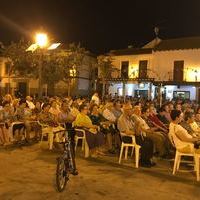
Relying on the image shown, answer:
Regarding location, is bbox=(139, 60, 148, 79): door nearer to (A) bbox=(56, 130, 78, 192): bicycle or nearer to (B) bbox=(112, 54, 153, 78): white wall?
(B) bbox=(112, 54, 153, 78): white wall

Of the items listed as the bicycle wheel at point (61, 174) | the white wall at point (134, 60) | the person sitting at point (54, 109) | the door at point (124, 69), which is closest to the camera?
the bicycle wheel at point (61, 174)

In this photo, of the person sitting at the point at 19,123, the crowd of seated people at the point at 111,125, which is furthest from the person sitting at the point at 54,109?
the person sitting at the point at 19,123

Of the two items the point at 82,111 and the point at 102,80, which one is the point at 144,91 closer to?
the point at 102,80

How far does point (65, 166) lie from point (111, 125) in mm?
4037

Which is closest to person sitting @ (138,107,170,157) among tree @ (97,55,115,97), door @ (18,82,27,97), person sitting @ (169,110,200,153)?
person sitting @ (169,110,200,153)

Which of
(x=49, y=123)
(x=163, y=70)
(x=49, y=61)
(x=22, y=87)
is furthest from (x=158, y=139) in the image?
(x=22, y=87)

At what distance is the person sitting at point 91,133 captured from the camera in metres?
9.42

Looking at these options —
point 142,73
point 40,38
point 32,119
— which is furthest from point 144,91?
point 32,119

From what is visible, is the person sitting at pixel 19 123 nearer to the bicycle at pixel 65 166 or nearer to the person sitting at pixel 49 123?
the person sitting at pixel 49 123

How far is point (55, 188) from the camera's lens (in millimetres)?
6652

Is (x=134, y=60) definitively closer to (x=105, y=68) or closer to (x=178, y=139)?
(x=105, y=68)

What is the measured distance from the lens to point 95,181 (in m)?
7.29

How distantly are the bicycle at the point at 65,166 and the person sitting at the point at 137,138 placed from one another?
2443mm

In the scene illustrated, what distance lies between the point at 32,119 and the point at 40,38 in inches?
149
